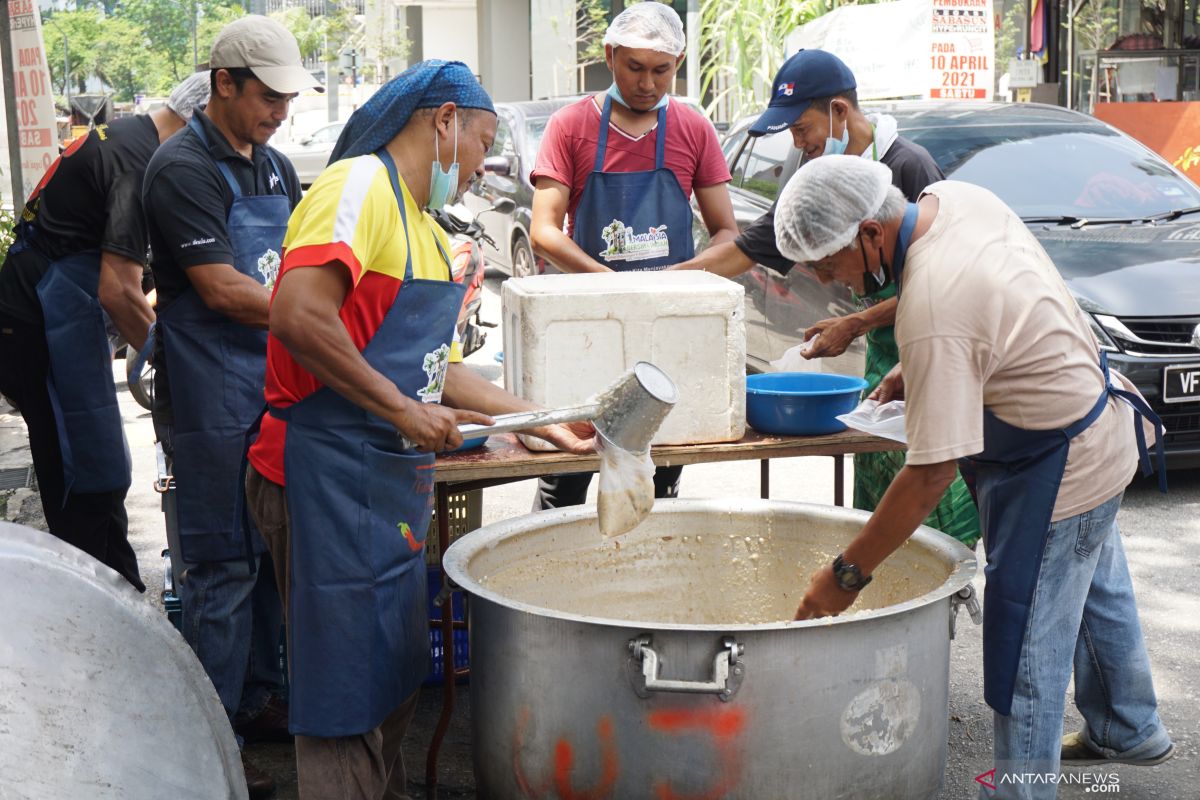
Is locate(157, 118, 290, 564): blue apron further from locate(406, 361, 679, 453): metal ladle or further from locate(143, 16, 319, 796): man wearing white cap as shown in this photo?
locate(406, 361, 679, 453): metal ladle

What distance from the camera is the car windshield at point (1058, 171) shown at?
22.4ft

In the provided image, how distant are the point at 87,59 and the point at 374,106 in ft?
207

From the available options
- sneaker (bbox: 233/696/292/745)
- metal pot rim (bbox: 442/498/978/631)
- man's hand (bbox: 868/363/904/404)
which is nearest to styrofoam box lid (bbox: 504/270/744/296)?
man's hand (bbox: 868/363/904/404)

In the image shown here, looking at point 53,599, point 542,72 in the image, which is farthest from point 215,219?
point 542,72

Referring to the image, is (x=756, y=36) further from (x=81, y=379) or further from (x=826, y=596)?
(x=826, y=596)

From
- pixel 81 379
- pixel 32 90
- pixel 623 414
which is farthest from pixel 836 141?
pixel 32 90

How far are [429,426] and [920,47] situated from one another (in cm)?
905

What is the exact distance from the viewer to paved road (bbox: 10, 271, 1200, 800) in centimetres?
379

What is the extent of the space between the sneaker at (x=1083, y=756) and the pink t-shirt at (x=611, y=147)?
2.15 meters

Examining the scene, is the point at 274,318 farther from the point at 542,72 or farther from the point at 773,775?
the point at 542,72

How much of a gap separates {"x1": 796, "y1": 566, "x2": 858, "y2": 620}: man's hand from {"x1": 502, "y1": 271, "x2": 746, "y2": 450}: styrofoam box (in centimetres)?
84

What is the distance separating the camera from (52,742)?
5.95 ft

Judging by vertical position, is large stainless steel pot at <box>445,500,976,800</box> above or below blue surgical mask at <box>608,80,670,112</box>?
below

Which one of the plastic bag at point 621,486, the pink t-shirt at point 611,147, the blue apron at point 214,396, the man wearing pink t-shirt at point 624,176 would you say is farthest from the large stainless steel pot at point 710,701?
the pink t-shirt at point 611,147
